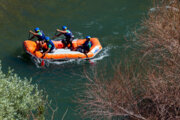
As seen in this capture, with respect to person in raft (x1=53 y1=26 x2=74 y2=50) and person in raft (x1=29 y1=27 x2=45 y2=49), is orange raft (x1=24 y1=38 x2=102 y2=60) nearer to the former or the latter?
person in raft (x1=29 y1=27 x2=45 y2=49)

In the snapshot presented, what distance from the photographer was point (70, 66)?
16062 millimetres

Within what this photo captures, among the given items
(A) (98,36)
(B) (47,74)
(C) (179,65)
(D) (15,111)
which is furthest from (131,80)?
(A) (98,36)

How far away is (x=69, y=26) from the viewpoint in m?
19.5

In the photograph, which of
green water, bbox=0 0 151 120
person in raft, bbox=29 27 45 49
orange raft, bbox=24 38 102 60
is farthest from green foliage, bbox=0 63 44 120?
person in raft, bbox=29 27 45 49

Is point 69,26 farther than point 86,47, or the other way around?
point 69,26

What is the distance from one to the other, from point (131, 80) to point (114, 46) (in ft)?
25.1

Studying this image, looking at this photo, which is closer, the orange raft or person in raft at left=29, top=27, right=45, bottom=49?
the orange raft

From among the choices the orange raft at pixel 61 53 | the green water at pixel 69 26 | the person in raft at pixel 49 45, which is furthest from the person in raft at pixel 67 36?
the green water at pixel 69 26

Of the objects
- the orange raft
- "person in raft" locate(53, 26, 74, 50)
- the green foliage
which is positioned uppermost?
"person in raft" locate(53, 26, 74, 50)

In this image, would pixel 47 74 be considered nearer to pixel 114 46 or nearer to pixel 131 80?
pixel 114 46

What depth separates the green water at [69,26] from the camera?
1515cm

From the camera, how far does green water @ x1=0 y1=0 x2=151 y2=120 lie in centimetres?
1515

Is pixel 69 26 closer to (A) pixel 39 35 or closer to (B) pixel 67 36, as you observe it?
(B) pixel 67 36

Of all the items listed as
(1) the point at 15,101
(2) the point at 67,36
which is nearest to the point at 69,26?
(2) the point at 67,36
